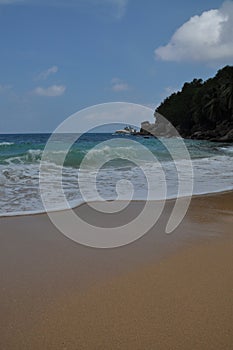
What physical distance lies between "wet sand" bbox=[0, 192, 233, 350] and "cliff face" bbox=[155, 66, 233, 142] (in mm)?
36749

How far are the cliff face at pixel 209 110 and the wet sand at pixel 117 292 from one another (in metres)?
36.7

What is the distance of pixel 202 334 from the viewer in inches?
69.6

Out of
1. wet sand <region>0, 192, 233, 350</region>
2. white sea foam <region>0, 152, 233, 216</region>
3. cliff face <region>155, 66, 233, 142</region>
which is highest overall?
cliff face <region>155, 66, 233, 142</region>

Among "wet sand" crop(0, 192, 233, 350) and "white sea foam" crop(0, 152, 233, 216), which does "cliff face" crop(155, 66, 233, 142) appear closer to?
"white sea foam" crop(0, 152, 233, 216)

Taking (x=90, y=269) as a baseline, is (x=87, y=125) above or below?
above

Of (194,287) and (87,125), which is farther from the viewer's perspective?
(87,125)

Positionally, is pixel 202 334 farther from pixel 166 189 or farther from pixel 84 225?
pixel 166 189

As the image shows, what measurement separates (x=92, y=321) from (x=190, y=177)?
21.9 ft

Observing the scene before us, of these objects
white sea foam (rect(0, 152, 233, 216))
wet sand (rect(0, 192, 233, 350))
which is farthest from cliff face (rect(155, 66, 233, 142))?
wet sand (rect(0, 192, 233, 350))

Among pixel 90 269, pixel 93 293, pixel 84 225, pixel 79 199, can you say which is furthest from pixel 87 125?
pixel 93 293

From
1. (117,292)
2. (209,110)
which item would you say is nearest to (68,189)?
(117,292)

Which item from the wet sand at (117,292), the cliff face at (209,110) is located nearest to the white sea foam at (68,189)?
the wet sand at (117,292)

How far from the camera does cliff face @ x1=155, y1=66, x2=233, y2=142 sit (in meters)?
43.9

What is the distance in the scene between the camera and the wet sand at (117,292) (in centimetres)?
175
